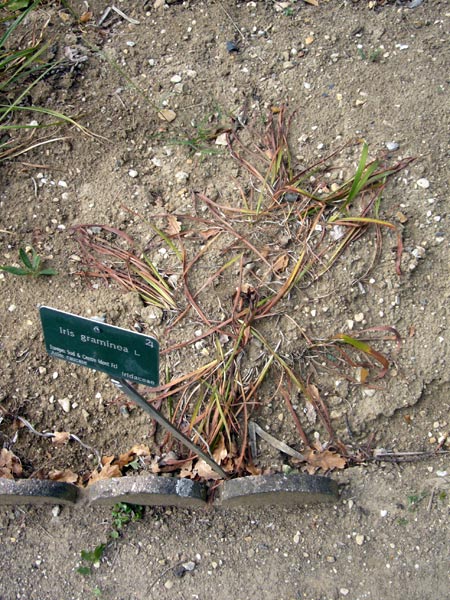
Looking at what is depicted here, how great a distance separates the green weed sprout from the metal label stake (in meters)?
0.75

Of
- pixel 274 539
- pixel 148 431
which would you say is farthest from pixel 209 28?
pixel 274 539

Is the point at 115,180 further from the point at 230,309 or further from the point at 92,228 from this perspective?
the point at 230,309

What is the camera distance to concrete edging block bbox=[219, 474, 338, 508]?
2.16m

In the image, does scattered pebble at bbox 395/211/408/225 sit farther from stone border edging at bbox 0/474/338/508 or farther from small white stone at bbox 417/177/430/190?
stone border edging at bbox 0/474/338/508

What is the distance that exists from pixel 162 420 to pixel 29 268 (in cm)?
100

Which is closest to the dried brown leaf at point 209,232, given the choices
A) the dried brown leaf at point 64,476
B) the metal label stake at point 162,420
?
the metal label stake at point 162,420

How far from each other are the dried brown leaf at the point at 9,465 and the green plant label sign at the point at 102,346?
2.49ft

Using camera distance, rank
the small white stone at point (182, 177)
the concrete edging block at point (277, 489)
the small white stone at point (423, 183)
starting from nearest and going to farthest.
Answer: the concrete edging block at point (277, 489) → the small white stone at point (423, 183) → the small white stone at point (182, 177)

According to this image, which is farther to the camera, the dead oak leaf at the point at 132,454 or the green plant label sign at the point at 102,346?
the dead oak leaf at the point at 132,454

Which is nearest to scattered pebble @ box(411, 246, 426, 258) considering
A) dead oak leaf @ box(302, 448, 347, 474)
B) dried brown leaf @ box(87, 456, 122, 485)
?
dead oak leaf @ box(302, 448, 347, 474)

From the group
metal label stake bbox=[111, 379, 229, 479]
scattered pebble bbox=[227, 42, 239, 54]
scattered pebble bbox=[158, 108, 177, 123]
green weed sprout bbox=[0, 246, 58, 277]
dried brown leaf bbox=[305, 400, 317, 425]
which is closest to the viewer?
metal label stake bbox=[111, 379, 229, 479]

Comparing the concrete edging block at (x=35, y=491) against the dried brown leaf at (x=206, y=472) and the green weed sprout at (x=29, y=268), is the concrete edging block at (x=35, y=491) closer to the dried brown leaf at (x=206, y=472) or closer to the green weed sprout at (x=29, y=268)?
the dried brown leaf at (x=206, y=472)

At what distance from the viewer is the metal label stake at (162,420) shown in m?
1.82

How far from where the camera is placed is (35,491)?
2209 mm
